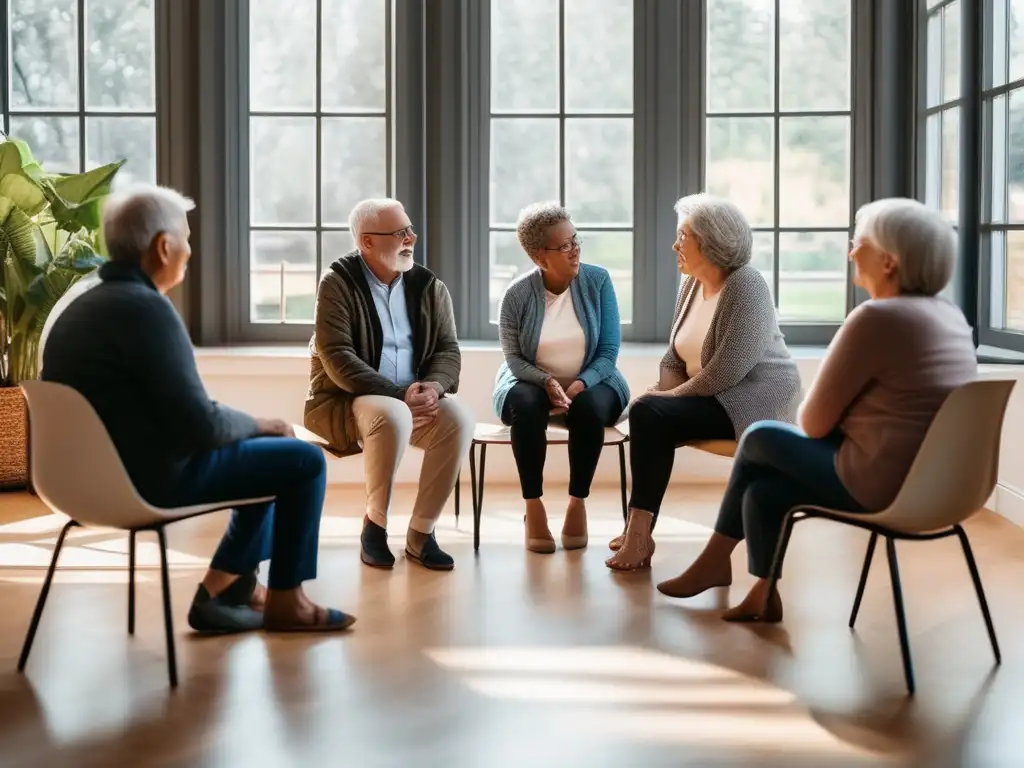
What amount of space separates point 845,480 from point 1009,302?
2294 millimetres

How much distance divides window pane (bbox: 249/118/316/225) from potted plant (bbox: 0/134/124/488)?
2.42 ft

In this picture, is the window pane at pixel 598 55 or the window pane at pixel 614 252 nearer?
the window pane at pixel 598 55

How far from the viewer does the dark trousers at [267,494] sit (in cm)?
340

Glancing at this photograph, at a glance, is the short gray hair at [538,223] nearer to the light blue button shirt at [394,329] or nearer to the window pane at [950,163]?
the light blue button shirt at [394,329]

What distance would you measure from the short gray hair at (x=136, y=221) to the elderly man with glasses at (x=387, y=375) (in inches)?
52.0

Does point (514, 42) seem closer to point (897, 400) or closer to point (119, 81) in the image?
point (119, 81)

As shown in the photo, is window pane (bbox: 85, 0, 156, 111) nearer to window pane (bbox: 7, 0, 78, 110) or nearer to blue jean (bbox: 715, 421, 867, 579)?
window pane (bbox: 7, 0, 78, 110)

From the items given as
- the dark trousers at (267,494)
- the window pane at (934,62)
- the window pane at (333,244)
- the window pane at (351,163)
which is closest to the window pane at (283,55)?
the window pane at (351,163)

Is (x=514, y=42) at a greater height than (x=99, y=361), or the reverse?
(x=514, y=42)

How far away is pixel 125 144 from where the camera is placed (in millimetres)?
6270

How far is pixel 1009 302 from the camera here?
17.4 ft

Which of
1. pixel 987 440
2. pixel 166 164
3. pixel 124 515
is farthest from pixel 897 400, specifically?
pixel 166 164

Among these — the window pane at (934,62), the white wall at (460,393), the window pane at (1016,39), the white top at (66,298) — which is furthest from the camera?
the white wall at (460,393)

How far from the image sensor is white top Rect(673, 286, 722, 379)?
4.58 meters
